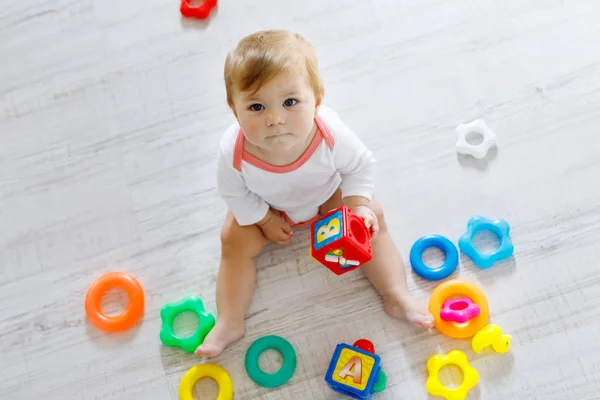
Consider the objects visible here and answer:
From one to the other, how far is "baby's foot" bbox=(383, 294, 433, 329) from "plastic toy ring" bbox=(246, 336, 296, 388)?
18 centimetres

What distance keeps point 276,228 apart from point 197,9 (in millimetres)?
544

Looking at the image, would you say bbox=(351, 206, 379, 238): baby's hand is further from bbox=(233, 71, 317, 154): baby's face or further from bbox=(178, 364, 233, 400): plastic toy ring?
bbox=(178, 364, 233, 400): plastic toy ring

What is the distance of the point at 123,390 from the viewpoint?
3.75 ft

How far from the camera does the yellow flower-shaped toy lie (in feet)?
3.55

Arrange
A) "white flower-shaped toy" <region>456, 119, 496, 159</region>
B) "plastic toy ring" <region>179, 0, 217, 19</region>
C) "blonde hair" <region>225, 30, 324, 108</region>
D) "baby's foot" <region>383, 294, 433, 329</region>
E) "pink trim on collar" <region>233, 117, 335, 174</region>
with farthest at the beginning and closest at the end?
1. "plastic toy ring" <region>179, 0, 217, 19</region>
2. "white flower-shaped toy" <region>456, 119, 496, 159</region>
3. "baby's foot" <region>383, 294, 433, 329</region>
4. "pink trim on collar" <region>233, 117, 335, 174</region>
5. "blonde hair" <region>225, 30, 324, 108</region>

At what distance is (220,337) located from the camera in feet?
3.70

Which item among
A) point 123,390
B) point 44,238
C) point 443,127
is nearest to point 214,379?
point 123,390

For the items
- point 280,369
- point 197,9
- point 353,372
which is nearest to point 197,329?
point 280,369

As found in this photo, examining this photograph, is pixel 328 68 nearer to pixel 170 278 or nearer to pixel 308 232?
pixel 308 232

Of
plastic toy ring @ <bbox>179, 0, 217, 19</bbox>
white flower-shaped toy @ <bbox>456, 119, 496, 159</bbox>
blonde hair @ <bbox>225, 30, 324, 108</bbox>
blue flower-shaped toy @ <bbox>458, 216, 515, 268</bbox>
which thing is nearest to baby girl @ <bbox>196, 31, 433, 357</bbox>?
blonde hair @ <bbox>225, 30, 324, 108</bbox>

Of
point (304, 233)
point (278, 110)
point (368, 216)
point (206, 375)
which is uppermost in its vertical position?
point (278, 110)

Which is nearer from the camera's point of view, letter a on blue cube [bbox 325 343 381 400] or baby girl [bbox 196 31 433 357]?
baby girl [bbox 196 31 433 357]

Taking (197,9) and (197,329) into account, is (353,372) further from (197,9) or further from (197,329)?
(197,9)

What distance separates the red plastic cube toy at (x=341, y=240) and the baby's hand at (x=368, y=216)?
0.11ft
